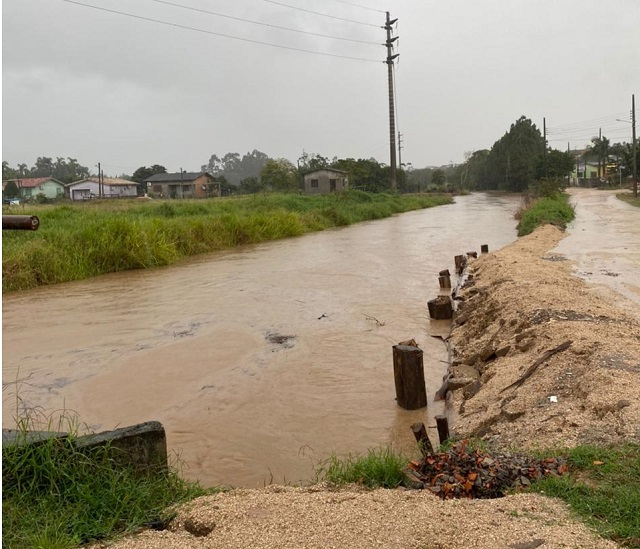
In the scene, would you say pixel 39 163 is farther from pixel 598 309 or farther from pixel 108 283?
pixel 598 309

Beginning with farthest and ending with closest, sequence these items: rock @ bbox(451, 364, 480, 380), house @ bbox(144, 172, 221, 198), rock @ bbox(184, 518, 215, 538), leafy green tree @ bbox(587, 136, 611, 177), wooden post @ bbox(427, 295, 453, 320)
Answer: leafy green tree @ bbox(587, 136, 611, 177) < house @ bbox(144, 172, 221, 198) < wooden post @ bbox(427, 295, 453, 320) < rock @ bbox(451, 364, 480, 380) < rock @ bbox(184, 518, 215, 538)

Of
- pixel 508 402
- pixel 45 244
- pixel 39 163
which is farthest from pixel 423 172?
pixel 508 402

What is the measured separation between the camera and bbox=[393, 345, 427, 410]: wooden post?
20.0 ft

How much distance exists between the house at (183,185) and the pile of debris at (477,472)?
5703 centimetres

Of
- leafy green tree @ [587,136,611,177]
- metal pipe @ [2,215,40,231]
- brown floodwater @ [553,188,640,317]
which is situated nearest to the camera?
metal pipe @ [2,215,40,231]

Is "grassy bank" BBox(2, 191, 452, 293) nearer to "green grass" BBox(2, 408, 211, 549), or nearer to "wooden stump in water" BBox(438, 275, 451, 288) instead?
"wooden stump in water" BBox(438, 275, 451, 288)

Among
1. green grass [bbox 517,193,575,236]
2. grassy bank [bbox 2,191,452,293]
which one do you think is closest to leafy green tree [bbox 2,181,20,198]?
grassy bank [bbox 2,191,452,293]

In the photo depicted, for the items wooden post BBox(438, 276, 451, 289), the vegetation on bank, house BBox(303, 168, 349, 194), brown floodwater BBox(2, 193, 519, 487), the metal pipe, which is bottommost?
brown floodwater BBox(2, 193, 519, 487)

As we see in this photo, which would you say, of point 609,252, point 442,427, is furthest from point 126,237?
point 442,427

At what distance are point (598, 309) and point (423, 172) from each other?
444ft

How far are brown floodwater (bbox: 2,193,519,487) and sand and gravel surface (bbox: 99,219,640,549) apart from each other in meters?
0.84

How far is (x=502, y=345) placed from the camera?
21.9ft

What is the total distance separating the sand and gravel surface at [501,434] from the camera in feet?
9.48

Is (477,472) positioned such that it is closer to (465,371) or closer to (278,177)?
(465,371)
